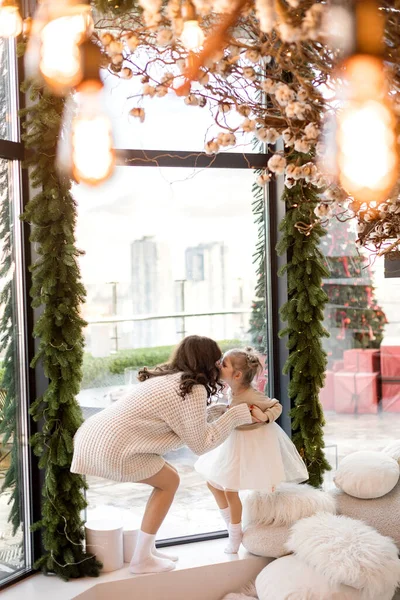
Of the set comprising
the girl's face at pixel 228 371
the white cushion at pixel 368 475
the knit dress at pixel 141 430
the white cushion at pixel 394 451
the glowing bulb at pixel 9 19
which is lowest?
the white cushion at pixel 368 475

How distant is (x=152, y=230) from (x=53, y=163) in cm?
79

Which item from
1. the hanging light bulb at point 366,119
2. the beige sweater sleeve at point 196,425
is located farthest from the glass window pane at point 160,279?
the hanging light bulb at point 366,119

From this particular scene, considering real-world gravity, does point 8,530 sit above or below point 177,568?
above

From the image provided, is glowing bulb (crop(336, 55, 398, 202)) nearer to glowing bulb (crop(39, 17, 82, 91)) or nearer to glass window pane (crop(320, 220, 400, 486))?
glowing bulb (crop(39, 17, 82, 91))

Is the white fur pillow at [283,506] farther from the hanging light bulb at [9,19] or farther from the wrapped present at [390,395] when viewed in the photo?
the hanging light bulb at [9,19]

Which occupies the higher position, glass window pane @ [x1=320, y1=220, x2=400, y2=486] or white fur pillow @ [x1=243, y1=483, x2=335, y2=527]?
glass window pane @ [x1=320, y1=220, x2=400, y2=486]

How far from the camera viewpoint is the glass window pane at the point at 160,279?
4199 millimetres

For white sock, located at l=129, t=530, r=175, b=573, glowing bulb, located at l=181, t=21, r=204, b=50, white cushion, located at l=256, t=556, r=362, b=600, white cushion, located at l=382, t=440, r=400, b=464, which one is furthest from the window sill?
glowing bulb, located at l=181, t=21, r=204, b=50

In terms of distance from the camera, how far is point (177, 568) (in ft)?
12.8

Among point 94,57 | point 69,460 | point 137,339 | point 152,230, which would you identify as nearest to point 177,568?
point 69,460

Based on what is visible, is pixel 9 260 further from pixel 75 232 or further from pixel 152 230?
pixel 152 230

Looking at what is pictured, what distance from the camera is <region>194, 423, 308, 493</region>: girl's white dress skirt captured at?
→ 386 centimetres

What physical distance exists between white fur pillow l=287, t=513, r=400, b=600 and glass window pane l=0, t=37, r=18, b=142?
241cm

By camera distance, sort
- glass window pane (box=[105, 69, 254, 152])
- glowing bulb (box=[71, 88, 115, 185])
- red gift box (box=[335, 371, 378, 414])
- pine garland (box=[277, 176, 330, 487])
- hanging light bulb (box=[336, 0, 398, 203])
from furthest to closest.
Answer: red gift box (box=[335, 371, 378, 414])
pine garland (box=[277, 176, 330, 487])
glass window pane (box=[105, 69, 254, 152])
glowing bulb (box=[71, 88, 115, 185])
hanging light bulb (box=[336, 0, 398, 203])
